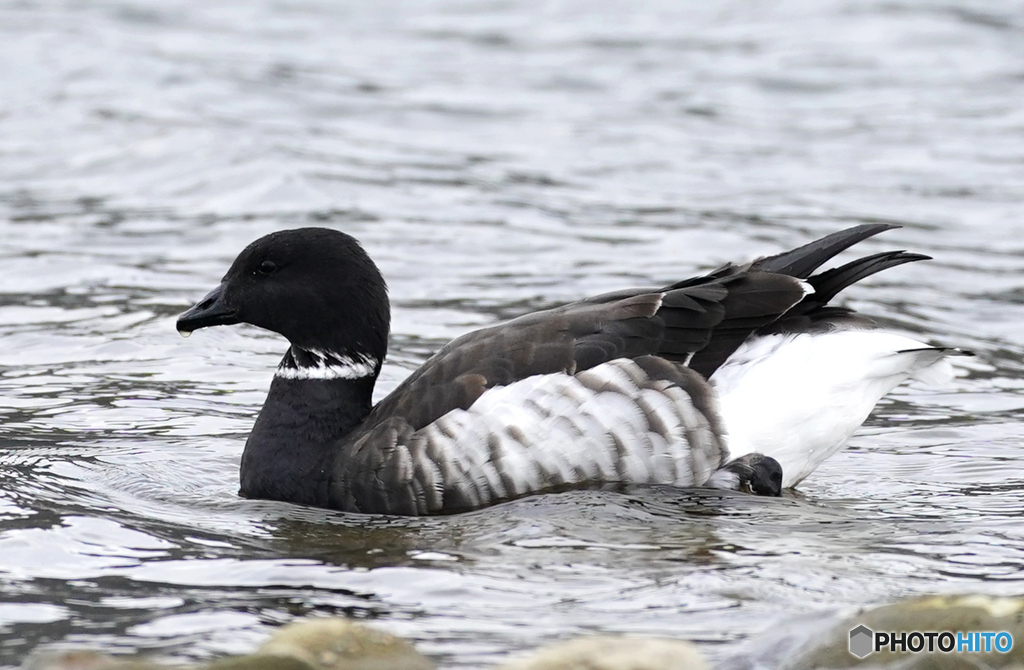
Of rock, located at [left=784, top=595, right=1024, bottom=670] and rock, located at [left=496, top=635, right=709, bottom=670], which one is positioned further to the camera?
rock, located at [left=784, top=595, right=1024, bottom=670]

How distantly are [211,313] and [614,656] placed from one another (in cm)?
349

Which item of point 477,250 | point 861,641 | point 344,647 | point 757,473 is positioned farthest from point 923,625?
point 477,250

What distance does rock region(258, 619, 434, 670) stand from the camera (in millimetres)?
4789

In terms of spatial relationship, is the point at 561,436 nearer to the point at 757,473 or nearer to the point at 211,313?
the point at 757,473

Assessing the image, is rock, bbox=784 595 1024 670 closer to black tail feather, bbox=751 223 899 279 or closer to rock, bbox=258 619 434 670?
rock, bbox=258 619 434 670

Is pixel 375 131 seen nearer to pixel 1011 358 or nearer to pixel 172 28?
pixel 172 28

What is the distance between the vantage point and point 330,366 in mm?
7480

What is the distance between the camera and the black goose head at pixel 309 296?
7.39m

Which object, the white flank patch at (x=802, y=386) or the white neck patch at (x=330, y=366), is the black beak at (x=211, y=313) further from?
the white flank patch at (x=802, y=386)

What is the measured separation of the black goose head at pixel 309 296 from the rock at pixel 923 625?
124 inches

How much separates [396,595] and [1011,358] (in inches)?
222

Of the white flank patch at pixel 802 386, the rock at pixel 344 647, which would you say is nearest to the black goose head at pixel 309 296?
the white flank patch at pixel 802 386

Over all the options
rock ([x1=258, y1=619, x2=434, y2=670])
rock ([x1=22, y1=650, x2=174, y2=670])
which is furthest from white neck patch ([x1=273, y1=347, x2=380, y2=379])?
rock ([x1=22, y1=650, x2=174, y2=670])

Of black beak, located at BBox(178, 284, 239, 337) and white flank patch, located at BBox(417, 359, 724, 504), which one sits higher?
black beak, located at BBox(178, 284, 239, 337)
